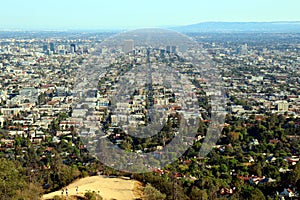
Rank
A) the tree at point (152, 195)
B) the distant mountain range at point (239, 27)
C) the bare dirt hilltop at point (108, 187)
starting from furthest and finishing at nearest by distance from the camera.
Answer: the distant mountain range at point (239, 27)
the bare dirt hilltop at point (108, 187)
the tree at point (152, 195)

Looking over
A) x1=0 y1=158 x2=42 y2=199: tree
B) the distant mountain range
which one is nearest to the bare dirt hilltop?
x1=0 y1=158 x2=42 y2=199: tree

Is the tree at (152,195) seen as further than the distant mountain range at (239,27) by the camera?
No

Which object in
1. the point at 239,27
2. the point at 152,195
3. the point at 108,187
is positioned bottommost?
the point at 108,187

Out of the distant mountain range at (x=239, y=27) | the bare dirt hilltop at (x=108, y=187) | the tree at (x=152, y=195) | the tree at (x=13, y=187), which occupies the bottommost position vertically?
the bare dirt hilltop at (x=108, y=187)

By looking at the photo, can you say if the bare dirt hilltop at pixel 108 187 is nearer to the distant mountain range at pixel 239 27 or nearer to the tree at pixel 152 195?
the tree at pixel 152 195

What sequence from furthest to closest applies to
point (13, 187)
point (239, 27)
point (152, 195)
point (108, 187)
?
point (239, 27)
point (108, 187)
point (152, 195)
point (13, 187)

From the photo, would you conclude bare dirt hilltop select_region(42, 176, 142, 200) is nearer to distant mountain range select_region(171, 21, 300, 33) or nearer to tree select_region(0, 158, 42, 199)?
tree select_region(0, 158, 42, 199)

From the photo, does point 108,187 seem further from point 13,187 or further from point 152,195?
point 13,187

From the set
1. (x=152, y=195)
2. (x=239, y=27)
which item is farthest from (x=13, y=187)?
(x=239, y=27)

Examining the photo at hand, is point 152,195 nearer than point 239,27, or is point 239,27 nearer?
point 152,195

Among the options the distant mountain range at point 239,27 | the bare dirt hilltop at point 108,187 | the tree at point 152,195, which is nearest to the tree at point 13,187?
the bare dirt hilltop at point 108,187
